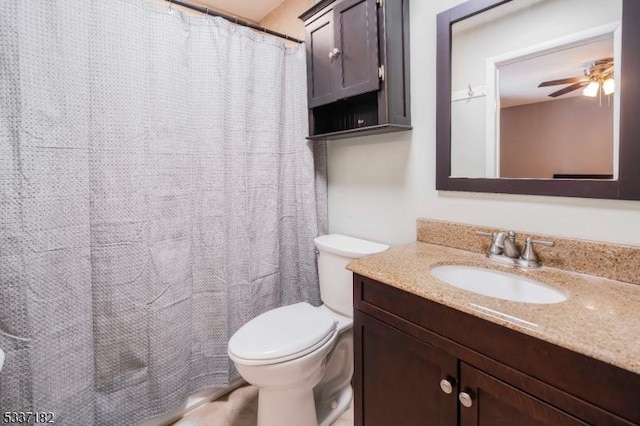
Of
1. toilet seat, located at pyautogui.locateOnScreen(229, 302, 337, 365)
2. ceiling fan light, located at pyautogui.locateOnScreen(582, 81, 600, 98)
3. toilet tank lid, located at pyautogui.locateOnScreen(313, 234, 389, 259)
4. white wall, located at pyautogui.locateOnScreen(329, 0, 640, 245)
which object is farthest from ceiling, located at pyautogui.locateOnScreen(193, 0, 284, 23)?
toilet seat, located at pyautogui.locateOnScreen(229, 302, 337, 365)

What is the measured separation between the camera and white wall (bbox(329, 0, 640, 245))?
3.34 ft

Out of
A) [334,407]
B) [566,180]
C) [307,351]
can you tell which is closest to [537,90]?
[566,180]

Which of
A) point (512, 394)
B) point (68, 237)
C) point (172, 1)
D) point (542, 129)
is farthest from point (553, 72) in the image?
point (68, 237)

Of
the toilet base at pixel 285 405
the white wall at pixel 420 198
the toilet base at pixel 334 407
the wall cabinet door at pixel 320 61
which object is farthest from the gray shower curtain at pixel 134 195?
→ the toilet base at pixel 334 407

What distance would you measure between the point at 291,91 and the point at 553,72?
48.3 inches

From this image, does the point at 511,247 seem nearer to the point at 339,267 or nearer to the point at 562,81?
the point at 562,81

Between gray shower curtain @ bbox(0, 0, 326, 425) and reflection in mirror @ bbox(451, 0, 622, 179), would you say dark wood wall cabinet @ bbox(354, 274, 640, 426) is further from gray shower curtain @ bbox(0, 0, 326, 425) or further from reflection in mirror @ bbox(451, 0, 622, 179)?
gray shower curtain @ bbox(0, 0, 326, 425)

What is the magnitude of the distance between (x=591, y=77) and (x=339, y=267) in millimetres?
1200

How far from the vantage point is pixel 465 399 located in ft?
2.67

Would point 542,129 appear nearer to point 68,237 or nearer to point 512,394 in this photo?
point 512,394

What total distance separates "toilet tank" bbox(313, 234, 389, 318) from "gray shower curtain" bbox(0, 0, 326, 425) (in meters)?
0.30

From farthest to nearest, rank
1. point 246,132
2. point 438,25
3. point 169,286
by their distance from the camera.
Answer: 1. point 246,132
2. point 169,286
3. point 438,25

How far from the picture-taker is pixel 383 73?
133cm

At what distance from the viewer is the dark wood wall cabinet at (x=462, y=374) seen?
63 cm
